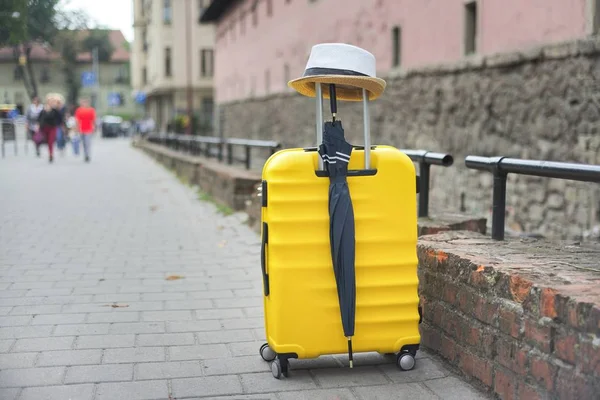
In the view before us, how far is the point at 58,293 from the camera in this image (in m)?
5.91

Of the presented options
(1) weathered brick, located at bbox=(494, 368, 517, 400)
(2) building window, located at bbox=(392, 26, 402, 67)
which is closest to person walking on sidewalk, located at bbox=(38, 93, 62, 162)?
(2) building window, located at bbox=(392, 26, 402, 67)

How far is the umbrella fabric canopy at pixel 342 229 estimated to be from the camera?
3791 millimetres

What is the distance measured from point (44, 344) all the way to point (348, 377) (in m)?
1.71

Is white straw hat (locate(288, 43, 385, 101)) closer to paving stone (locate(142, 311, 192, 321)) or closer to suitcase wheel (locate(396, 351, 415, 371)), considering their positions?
suitcase wheel (locate(396, 351, 415, 371))

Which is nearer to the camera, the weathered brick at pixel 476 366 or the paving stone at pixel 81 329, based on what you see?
the weathered brick at pixel 476 366

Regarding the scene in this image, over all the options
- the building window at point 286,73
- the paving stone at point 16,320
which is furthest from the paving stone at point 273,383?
the building window at point 286,73

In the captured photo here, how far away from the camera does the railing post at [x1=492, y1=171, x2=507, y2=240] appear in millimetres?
4570

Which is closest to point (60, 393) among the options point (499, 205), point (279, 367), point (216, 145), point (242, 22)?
point (279, 367)

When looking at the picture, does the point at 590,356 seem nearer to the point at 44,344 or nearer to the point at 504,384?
the point at 504,384

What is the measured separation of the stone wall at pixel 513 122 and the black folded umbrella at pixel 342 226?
2941 millimetres

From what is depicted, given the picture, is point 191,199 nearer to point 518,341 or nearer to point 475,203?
point 475,203

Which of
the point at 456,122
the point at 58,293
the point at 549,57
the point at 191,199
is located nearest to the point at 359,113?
the point at 456,122

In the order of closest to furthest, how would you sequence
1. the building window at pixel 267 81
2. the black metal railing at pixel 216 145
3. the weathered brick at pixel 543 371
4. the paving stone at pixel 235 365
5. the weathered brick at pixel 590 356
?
the weathered brick at pixel 590 356, the weathered brick at pixel 543 371, the paving stone at pixel 235 365, the black metal railing at pixel 216 145, the building window at pixel 267 81

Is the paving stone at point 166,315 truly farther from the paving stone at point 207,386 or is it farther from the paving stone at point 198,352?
the paving stone at point 207,386
